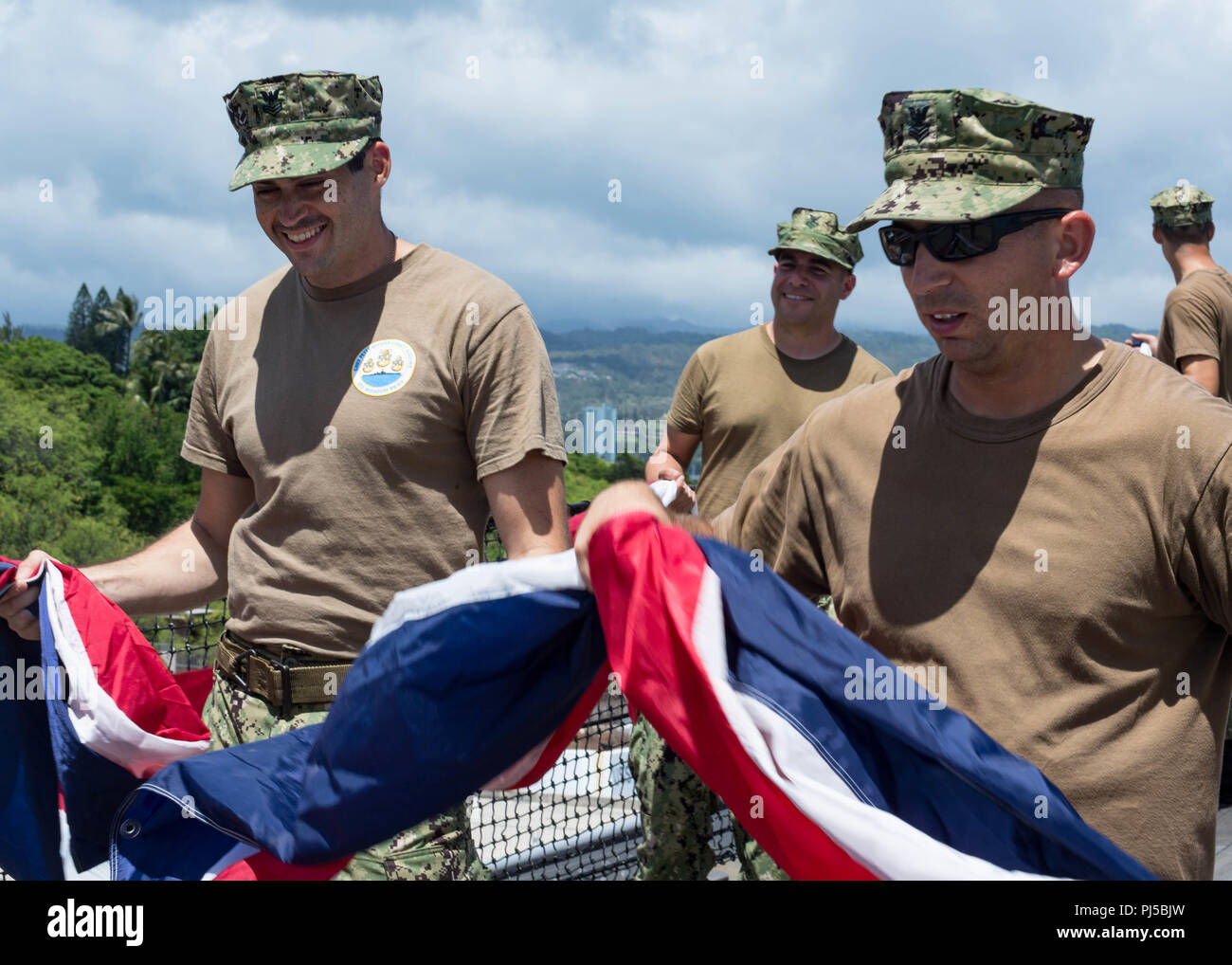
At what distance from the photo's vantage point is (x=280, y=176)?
332 centimetres

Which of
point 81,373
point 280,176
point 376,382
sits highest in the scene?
point 81,373

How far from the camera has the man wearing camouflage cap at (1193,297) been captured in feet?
20.0

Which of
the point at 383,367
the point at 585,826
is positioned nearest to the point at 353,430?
the point at 383,367

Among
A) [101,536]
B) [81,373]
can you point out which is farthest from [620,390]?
[101,536]

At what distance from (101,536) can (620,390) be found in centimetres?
8831

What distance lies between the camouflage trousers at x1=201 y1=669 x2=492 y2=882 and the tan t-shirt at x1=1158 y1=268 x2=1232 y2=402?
4.40m

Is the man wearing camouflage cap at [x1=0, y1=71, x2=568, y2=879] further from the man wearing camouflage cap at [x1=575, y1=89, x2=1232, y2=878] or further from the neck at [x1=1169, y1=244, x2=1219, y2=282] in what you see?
the neck at [x1=1169, y1=244, x2=1219, y2=282]

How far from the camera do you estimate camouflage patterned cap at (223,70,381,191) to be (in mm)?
3406

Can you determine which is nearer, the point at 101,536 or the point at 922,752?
the point at 922,752

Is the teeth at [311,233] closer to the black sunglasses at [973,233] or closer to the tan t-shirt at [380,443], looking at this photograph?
the tan t-shirt at [380,443]

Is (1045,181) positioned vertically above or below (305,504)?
above

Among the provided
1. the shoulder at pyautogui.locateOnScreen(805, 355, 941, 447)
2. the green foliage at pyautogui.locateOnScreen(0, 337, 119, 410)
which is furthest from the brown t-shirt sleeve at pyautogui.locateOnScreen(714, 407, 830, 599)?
the green foliage at pyautogui.locateOnScreen(0, 337, 119, 410)

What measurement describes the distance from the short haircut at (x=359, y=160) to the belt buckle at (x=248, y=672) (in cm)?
134

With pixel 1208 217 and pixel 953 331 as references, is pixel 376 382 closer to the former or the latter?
pixel 953 331
